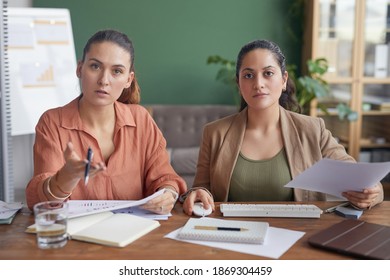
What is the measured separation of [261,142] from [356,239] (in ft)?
2.25

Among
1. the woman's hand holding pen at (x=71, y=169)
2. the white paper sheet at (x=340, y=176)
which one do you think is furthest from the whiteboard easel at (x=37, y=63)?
the white paper sheet at (x=340, y=176)

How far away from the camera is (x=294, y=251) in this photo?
3.68 feet

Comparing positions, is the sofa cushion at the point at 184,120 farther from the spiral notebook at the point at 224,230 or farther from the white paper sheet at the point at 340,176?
the spiral notebook at the point at 224,230

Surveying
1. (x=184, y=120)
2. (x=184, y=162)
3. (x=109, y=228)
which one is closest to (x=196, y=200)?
(x=109, y=228)

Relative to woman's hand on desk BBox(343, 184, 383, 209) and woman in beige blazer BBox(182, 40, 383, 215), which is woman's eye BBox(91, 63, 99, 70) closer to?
woman in beige blazer BBox(182, 40, 383, 215)

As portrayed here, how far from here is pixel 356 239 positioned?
1167mm

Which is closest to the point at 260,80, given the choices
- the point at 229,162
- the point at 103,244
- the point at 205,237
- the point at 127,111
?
the point at 229,162

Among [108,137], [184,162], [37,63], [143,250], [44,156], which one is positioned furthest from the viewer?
[184,162]

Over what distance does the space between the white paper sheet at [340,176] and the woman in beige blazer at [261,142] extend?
0.82ft

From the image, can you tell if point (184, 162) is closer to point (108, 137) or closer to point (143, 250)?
point (108, 137)

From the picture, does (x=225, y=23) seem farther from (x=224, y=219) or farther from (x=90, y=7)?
(x=224, y=219)

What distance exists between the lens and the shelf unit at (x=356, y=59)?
439cm
